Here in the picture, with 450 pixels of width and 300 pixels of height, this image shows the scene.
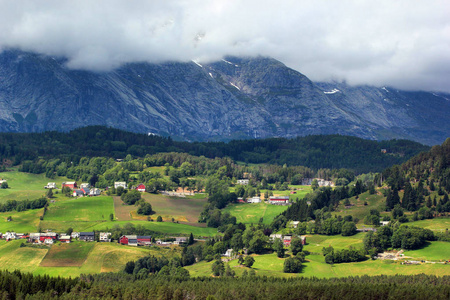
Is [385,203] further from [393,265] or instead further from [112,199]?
[112,199]

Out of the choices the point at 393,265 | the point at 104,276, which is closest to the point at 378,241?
the point at 393,265

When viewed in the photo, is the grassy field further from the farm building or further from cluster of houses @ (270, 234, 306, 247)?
the farm building

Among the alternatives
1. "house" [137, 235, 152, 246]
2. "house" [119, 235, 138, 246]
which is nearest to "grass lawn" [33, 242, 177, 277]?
"house" [119, 235, 138, 246]

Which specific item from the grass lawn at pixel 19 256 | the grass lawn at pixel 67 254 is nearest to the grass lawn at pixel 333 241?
the grass lawn at pixel 67 254

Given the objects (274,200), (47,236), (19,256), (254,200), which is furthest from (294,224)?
(19,256)

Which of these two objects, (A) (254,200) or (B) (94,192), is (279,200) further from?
(B) (94,192)

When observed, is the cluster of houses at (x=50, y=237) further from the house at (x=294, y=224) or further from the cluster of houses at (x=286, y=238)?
the house at (x=294, y=224)
